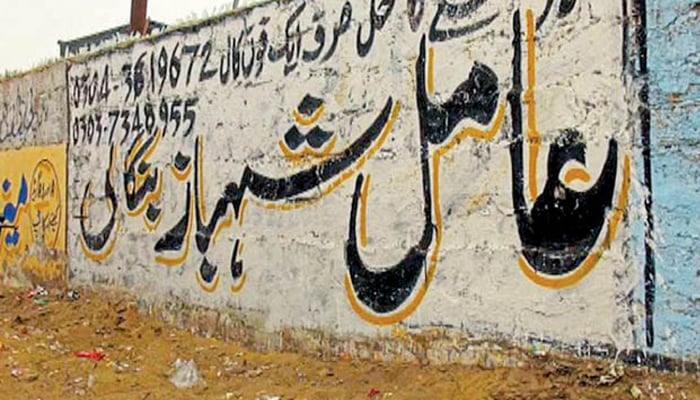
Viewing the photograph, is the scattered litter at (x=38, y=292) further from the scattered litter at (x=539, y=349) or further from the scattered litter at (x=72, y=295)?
Answer: the scattered litter at (x=539, y=349)

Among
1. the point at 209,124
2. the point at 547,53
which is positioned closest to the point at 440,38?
the point at 547,53

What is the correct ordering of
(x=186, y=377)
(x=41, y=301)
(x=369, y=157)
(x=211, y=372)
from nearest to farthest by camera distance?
1. (x=369, y=157)
2. (x=186, y=377)
3. (x=211, y=372)
4. (x=41, y=301)

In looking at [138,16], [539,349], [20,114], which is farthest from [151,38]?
[539,349]

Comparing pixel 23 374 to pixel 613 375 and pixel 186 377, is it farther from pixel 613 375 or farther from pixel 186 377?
pixel 613 375

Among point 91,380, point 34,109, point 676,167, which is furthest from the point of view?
point 34,109

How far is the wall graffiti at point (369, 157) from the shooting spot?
Result: 4.73 metres

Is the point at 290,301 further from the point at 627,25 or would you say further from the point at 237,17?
the point at 627,25

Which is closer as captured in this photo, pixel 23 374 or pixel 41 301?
pixel 23 374

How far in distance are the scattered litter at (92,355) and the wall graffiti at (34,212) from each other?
2584 millimetres

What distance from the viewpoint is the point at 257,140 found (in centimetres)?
710

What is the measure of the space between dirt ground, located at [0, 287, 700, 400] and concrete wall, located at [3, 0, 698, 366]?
0.21 meters

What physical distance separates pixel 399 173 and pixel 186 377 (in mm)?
2228

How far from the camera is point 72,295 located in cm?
948

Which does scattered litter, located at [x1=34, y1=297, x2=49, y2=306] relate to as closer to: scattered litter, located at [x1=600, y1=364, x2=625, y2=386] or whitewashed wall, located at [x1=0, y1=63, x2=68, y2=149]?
whitewashed wall, located at [x1=0, y1=63, x2=68, y2=149]
